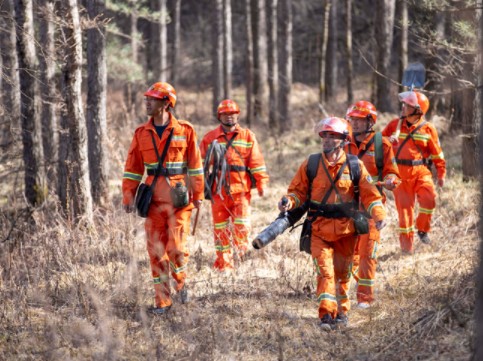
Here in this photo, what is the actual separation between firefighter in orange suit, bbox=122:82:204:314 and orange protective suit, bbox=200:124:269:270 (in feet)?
4.77

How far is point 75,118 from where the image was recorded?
941cm

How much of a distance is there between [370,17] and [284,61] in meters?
11.5

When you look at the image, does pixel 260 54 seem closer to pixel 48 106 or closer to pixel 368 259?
pixel 48 106

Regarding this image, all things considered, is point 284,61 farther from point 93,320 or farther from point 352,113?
point 93,320

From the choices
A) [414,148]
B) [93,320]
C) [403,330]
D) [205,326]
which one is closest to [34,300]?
[93,320]

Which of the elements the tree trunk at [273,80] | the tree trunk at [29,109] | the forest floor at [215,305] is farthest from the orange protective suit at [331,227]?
the tree trunk at [273,80]

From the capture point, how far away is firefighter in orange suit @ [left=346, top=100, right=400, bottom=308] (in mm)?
7266

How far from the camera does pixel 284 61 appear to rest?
23.5m

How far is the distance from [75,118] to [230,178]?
226 centimetres

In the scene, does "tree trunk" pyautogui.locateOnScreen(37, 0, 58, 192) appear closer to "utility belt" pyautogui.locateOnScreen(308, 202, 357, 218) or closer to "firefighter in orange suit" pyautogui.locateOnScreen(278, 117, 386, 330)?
"firefighter in orange suit" pyautogui.locateOnScreen(278, 117, 386, 330)

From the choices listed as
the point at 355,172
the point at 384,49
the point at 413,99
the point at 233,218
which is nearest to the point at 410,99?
the point at 413,99

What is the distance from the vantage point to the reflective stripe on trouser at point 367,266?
7.25 meters

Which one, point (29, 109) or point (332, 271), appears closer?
point (332, 271)

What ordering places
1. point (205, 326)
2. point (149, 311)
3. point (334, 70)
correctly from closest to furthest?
1. point (205, 326)
2. point (149, 311)
3. point (334, 70)
